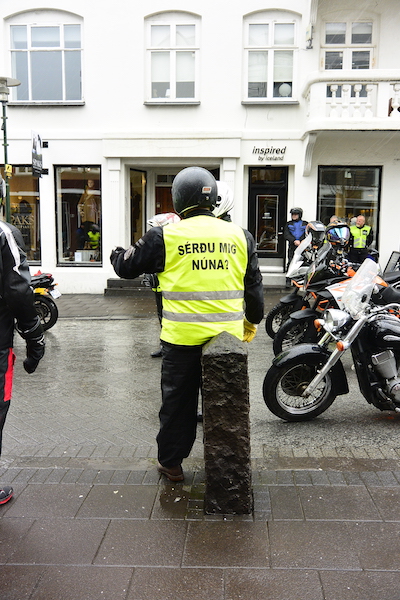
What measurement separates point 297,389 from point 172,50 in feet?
37.3

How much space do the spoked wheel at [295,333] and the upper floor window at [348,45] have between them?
9.56 meters

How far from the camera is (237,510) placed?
3.35 metres

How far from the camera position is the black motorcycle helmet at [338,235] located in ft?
23.8

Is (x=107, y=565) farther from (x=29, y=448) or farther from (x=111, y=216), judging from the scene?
(x=111, y=216)

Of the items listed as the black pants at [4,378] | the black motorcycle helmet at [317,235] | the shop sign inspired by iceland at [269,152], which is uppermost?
the shop sign inspired by iceland at [269,152]

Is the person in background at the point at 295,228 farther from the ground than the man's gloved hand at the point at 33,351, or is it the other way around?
the person in background at the point at 295,228

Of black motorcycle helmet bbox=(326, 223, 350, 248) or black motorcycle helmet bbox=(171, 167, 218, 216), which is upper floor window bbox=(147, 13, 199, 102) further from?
black motorcycle helmet bbox=(171, 167, 218, 216)

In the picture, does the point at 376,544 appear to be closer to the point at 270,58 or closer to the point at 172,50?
the point at 270,58

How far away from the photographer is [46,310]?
9328 mm

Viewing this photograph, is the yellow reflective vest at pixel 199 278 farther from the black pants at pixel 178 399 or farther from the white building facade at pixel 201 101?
the white building facade at pixel 201 101

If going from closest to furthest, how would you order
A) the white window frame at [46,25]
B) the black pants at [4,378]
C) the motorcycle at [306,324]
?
the black pants at [4,378]
the motorcycle at [306,324]
the white window frame at [46,25]

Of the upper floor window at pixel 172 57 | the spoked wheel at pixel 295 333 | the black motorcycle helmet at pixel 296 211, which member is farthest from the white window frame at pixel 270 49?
the spoked wheel at pixel 295 333

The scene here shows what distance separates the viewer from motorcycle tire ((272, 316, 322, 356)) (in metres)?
6.43

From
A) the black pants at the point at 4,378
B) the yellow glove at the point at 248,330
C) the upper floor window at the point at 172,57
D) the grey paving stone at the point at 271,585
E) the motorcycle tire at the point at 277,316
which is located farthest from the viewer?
the upper floor window at the point at 172,57
